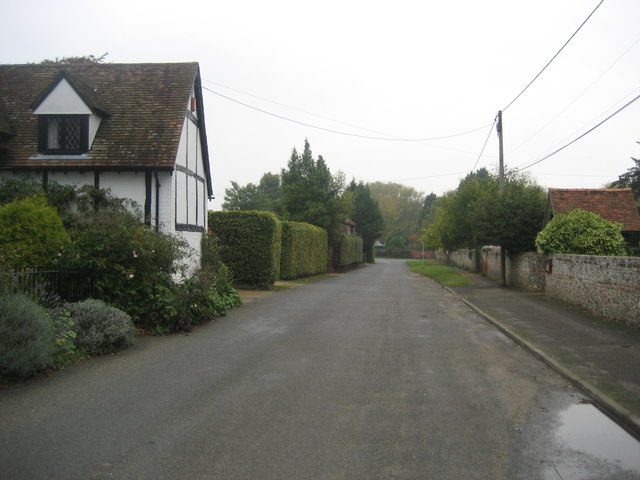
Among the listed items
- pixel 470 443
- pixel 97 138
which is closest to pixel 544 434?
pixel 470 443

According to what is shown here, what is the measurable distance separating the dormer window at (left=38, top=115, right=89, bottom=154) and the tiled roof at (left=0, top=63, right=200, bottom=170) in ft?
1.46

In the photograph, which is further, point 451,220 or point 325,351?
point 451,220

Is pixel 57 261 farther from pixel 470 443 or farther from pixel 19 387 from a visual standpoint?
pixel 470 443

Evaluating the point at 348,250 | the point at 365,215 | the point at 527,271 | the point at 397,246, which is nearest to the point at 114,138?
the point at 527,271

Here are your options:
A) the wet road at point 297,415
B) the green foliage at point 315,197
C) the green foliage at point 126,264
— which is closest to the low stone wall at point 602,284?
the wet road at point 297,415

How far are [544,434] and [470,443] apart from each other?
Answer: 89 centimetres

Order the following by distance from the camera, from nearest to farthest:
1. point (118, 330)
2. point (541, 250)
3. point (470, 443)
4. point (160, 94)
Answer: point (470, 443) < point (118, 330) < point (160, 94) < point (541, 250)

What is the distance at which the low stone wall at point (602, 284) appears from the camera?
12.2m

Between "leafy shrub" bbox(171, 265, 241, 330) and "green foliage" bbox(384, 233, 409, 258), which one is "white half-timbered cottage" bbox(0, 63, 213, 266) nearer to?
"leafy shrub" bbox(171, 265, 241, 330)

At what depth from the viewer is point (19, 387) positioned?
22.9 feet

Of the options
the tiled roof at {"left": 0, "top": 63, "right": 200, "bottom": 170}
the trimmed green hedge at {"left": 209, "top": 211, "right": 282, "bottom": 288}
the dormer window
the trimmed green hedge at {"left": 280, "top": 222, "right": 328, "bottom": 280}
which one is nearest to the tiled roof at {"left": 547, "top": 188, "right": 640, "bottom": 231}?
the trimmed green hedge at {"left": 280, "top": 222, "right": 328, "bottom": 280}

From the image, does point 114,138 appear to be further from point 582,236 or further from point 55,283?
point 582,236

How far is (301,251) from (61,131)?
17678 millimetres

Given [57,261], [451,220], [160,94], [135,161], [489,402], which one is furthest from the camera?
[451,220]
